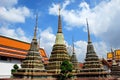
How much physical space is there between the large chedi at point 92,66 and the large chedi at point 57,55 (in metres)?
3.35

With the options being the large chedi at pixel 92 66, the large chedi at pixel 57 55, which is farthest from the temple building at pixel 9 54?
the large chedi at pixel 92 66

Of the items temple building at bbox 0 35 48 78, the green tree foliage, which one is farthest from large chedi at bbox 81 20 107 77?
temple building at bbox 0 35 48 78

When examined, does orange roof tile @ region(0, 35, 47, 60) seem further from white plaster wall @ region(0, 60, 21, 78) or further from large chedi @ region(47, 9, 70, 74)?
large chedi @ region(47, 9, 70, 74)

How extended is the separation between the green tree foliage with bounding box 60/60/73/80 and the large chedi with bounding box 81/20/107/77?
309 centimetres

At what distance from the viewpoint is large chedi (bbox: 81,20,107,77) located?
27344 millimetres

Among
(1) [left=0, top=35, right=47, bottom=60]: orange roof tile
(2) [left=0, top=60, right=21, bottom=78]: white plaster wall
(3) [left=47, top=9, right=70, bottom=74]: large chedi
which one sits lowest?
(2) [left=0, top=60, right=21, bottom=78]: white plaster wall

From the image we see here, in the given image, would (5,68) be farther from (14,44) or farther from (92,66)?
(92,66)

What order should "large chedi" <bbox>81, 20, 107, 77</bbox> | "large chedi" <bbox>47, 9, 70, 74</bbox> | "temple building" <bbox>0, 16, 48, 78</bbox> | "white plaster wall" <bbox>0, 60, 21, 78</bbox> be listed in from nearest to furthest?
"large chedi" <bbox>81, 20, 107, 77</bbox> → "large chedi" <bbox>47, 9, 70, 74</bbox> → "white plaster wall" <bbox>0, 60, 21, 78</bbox> → "temple building" <bbox>0, 16, 48, 78</bbox>

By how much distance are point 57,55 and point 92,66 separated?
583cm

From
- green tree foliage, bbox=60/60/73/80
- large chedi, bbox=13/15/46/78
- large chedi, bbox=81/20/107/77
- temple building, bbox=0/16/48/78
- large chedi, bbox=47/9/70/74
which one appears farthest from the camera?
temple building, bbox=0/16/48/78

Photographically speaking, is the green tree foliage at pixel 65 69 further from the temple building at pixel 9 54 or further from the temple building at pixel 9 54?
the temple building at pixel 9 54

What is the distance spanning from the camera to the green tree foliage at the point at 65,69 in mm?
25516

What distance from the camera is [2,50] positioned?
3531cm

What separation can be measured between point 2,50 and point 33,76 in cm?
1361
